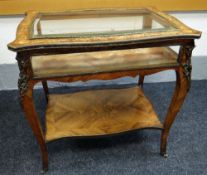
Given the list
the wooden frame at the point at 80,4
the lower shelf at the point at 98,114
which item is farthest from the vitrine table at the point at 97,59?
the wooden frame at the point at 80,4

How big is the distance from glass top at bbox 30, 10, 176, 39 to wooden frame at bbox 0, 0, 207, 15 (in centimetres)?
28

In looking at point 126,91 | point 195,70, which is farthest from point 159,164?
point 195,70

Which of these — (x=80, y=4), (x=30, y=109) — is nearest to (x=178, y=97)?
(x=30, y=109)

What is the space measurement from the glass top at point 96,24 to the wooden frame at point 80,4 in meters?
0.28

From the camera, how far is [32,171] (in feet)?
3.56

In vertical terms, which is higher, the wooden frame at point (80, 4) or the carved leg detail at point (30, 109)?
the wooden frame at point (80, 4)

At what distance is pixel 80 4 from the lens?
1378mm

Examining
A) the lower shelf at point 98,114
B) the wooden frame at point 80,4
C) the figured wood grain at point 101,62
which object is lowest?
the lower shelf at point 98,114

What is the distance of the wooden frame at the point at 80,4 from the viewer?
1.35 meters

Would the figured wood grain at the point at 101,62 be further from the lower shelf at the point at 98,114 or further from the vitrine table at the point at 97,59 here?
the lower shelf at the point at 98,114

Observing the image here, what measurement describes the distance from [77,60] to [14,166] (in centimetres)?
52

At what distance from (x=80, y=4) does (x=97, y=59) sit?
21.3 inches

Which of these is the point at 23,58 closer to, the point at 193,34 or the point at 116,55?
the point at 116,55

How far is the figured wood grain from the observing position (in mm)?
870
